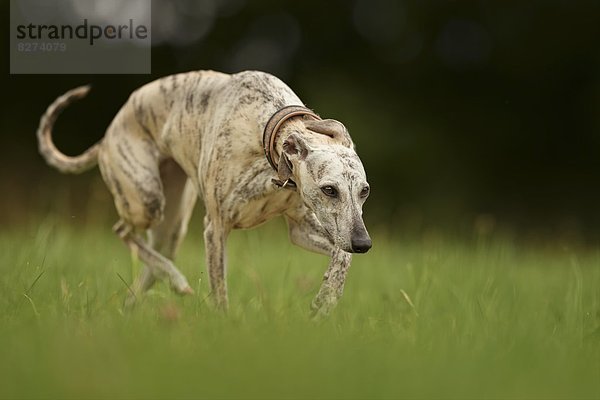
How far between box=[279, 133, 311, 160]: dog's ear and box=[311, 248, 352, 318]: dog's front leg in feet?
2.17

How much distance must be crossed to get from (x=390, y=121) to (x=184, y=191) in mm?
10747

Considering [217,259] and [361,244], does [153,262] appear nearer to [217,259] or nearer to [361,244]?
[217,259]

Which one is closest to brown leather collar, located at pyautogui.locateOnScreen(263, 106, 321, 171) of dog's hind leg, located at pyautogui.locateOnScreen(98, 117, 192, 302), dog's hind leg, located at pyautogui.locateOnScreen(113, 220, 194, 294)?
dog's hind leg, located at pyautogui.locateOnScreen(113, 220, 194, 294)

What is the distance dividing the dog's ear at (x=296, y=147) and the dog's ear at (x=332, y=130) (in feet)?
0.69

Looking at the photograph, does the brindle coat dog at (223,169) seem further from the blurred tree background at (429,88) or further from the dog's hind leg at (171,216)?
the blurred tree background at (429,88)

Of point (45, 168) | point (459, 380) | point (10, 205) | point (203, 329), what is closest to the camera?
point (459, 380)

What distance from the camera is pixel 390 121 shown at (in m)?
16.0

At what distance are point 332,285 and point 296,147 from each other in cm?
80

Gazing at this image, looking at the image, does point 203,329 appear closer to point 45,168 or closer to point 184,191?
point 184,191

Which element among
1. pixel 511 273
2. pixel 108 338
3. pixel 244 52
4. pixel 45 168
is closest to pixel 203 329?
pixel 108 338

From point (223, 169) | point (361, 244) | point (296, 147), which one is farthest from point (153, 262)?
point (361, 244)

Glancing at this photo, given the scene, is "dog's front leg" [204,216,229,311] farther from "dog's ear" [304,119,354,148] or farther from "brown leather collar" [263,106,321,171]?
"dog's ear" [304,119,354,148]

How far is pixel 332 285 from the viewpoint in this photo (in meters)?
4.30

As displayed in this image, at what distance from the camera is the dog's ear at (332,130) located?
411cm
